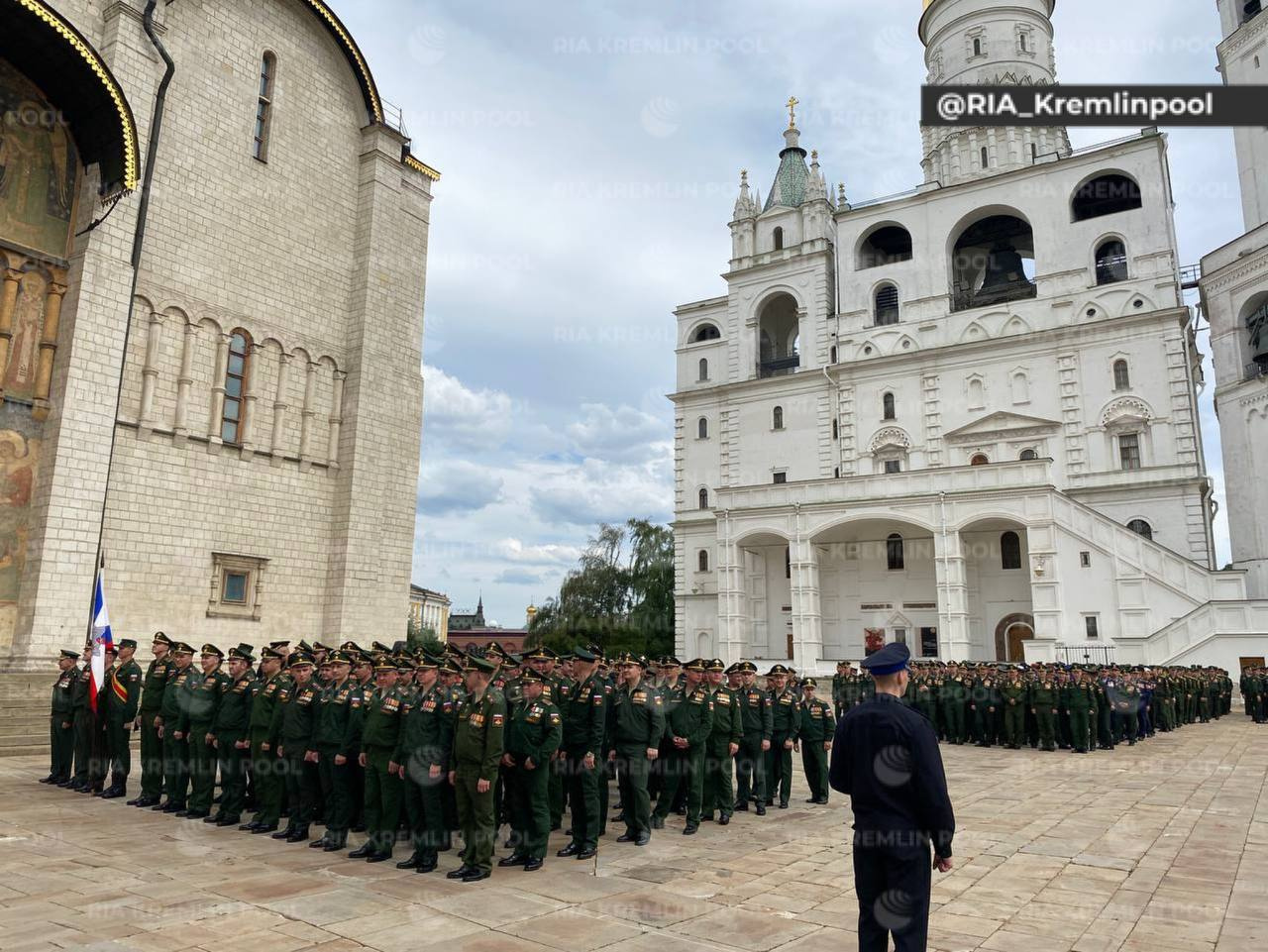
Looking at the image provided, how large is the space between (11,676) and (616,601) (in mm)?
34174

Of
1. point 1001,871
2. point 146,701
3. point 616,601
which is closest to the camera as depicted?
point 1001,871

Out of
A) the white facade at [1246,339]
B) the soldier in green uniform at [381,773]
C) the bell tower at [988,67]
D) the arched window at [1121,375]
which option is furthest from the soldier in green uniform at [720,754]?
the bell tower at [988,67]

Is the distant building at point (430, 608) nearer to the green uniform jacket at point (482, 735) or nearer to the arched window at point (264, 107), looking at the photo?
the arched window at point (264, 107)

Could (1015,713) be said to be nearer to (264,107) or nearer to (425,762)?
(425,762)

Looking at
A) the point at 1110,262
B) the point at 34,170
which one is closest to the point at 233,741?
the point at 34,170

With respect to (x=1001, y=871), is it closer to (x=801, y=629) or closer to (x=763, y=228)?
(x=801, y=629)

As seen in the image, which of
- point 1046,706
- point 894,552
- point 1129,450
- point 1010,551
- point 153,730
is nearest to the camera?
point 153,730

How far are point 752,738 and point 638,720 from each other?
239 cm

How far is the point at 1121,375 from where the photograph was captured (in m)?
32.6

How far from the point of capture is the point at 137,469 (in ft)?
56.4

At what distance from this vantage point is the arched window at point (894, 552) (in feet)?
110

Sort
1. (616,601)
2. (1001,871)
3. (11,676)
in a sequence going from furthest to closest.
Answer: (616,601) → (11,676) → (1001,871)

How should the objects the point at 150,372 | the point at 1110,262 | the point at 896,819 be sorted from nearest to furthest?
the point at 896,819, the point at 150,372, the point at 1110,262

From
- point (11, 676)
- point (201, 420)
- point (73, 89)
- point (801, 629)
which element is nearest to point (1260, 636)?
point (801, 629)
